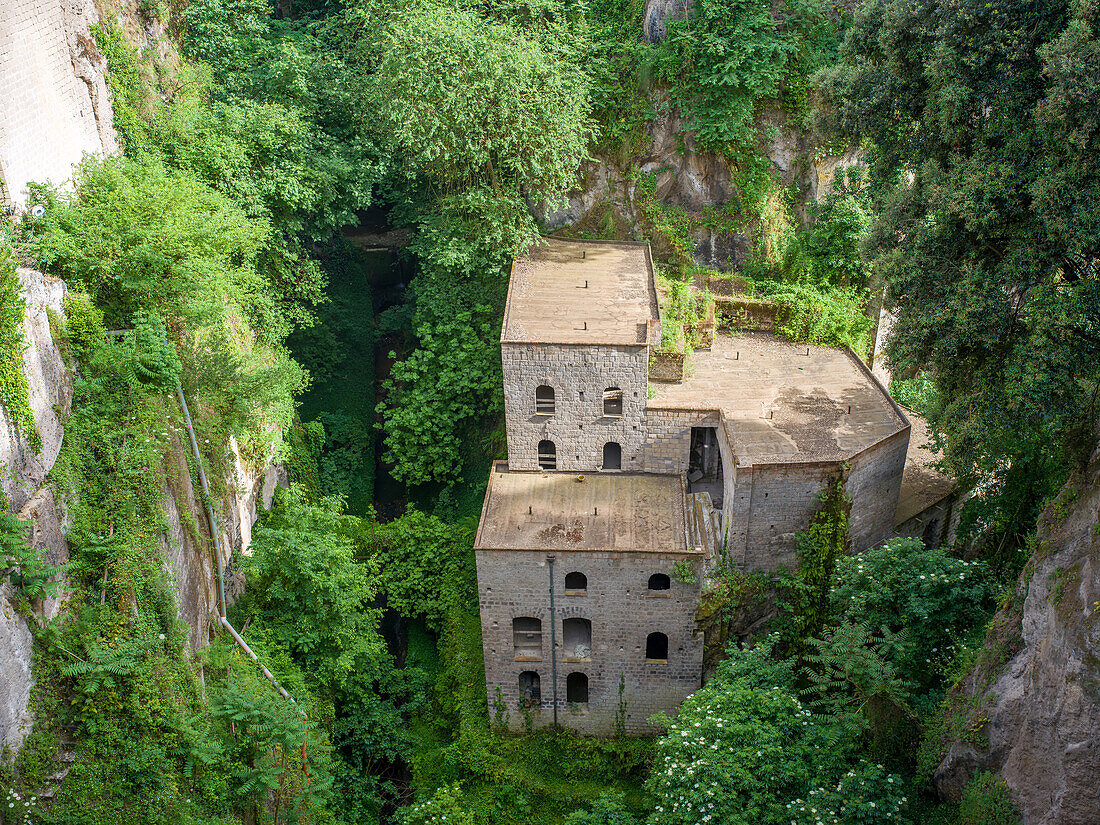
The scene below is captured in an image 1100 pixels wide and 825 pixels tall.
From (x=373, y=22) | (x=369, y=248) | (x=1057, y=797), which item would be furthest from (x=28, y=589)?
(x=369, y=248)

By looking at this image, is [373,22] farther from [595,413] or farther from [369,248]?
[595,413]

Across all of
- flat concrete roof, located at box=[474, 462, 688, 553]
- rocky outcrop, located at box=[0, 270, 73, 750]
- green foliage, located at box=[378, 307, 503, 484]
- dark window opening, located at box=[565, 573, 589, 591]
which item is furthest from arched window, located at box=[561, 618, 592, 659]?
rocky outcrop, located at box=[0, 270, 73, 750]

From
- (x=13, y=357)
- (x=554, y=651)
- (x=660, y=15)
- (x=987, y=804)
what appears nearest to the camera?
(x=987, y=804)

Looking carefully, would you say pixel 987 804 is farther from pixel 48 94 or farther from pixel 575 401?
pixel 48 94

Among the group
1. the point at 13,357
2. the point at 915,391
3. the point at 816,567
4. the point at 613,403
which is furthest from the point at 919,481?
the point at 13,357

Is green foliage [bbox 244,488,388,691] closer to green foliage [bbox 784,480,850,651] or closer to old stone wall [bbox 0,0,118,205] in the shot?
old stone wall [bbox 0,0,118,205]

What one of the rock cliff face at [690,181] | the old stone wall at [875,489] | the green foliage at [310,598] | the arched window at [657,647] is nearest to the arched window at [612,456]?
the arched window at [657,647]
